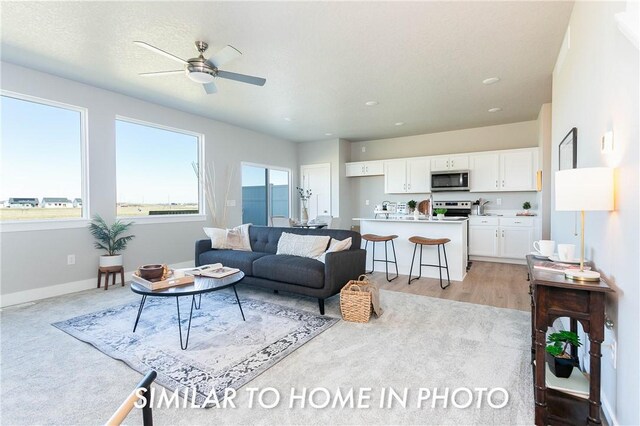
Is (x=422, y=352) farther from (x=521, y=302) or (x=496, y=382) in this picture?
(x=521, y=302)

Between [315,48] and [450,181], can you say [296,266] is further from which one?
[450,181]

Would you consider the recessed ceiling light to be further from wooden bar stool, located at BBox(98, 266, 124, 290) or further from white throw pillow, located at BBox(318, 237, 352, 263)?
wooden bar stool, located at BBox(98, 266, 124, 290)

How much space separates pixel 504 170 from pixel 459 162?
2.73 ft

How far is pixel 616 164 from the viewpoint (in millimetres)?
1549

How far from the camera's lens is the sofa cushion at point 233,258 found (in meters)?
3.71

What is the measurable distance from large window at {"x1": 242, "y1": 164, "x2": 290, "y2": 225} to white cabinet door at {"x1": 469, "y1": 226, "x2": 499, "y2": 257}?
13.7ft

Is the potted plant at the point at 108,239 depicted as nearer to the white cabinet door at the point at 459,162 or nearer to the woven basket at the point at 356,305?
the woven basket at the point at 356,305

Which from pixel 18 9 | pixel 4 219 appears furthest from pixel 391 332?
pixel 4 219

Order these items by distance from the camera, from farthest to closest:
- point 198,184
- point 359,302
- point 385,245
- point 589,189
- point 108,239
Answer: point 198,184, point 385,245, point 108,239, point 359,302, point 589,189

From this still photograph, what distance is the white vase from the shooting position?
4.16 meters

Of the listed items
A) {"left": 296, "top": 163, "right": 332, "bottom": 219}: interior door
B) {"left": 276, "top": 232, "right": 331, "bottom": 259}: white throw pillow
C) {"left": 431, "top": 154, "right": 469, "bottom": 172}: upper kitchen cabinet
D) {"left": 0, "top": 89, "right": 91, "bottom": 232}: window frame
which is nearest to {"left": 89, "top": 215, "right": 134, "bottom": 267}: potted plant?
{"left": 0, "top": 89, "right": 91, "bottom": 232}: window frame

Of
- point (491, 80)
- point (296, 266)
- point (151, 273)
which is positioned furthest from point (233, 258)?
point (491, 80)

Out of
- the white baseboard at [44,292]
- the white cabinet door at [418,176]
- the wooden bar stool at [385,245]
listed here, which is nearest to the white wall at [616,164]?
the wooden bar stool at [385,245]

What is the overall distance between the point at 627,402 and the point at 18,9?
469 cm
